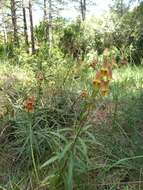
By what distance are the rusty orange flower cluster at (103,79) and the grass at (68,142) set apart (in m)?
0.24

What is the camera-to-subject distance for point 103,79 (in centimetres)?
225

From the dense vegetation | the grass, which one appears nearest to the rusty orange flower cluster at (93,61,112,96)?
the dense vegetation

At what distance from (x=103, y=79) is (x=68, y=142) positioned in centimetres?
56

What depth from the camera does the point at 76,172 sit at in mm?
2748

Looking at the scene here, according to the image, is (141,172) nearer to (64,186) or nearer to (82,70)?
(64,186)

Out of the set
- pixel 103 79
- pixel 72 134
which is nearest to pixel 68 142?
pixel 103 79

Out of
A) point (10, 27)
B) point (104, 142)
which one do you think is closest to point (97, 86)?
point (104, 142)

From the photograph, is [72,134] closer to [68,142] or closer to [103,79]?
[68,142]

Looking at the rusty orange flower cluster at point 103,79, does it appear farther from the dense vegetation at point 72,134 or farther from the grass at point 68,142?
the grass at point 68,142

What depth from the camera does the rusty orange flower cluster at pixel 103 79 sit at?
7.32 ft

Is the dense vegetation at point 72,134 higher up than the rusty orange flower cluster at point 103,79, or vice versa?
the rusty orange flower cluster at point 103,79

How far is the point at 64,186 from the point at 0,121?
1796 millimetres

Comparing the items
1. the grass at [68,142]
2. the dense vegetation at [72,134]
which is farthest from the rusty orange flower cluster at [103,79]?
the grass at [68,142]

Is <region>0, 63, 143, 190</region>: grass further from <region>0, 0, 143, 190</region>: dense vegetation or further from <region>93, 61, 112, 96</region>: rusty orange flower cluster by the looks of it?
<region>93, 61, 112, 96</region>: rusty orange flower cluster
